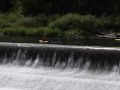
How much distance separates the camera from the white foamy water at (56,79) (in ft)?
40.4

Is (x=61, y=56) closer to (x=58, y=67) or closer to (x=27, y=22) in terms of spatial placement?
(x=58, y=67)

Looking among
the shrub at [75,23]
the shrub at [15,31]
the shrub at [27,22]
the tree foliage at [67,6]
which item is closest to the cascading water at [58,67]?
the shrub at [15,31]

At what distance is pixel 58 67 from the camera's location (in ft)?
47.0

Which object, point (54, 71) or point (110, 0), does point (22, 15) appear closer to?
point (110, 0)

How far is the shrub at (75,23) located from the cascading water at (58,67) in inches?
533

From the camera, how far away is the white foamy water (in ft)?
40.4

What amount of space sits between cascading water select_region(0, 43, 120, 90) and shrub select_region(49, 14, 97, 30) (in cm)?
1353

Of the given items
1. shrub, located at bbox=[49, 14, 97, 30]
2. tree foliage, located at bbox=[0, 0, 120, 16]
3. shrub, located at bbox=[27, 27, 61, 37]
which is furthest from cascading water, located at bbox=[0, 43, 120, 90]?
tree foliage, located at bbox=[0, 0, 120, 16]

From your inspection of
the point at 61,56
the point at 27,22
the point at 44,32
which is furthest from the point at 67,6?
the point at 61,56

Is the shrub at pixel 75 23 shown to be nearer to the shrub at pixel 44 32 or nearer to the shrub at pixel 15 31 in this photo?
the shrub at pixel 44 32

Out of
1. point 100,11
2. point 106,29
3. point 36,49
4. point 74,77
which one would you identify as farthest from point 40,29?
point 74,77

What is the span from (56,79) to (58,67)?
4.45ft

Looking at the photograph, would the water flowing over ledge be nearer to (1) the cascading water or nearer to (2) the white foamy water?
(1) the cascading water

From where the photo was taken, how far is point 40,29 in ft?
92.5
